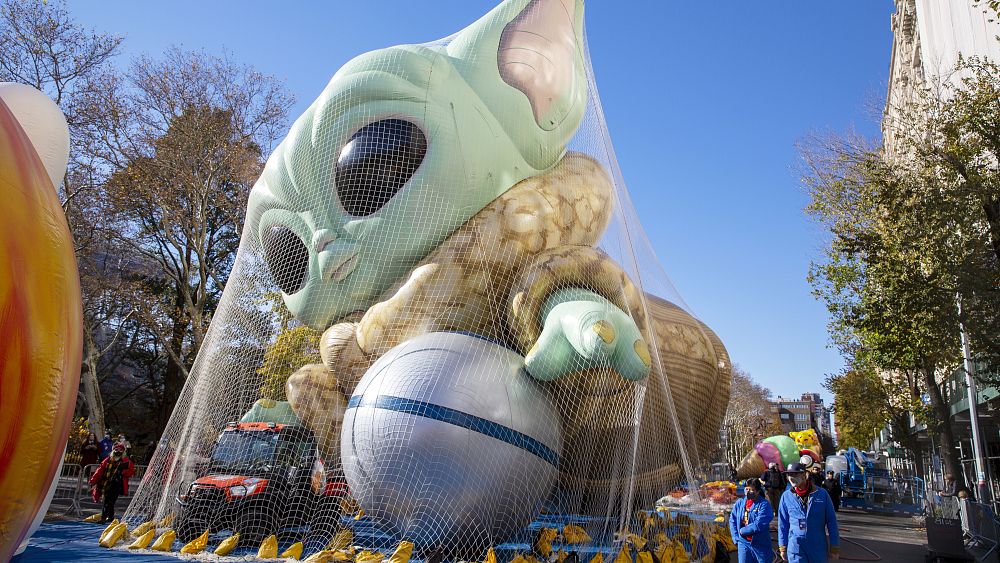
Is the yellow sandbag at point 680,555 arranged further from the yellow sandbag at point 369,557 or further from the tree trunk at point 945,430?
the tree trunk at point 945,430

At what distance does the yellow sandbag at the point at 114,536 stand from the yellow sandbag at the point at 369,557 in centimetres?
291

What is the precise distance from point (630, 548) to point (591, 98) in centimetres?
535

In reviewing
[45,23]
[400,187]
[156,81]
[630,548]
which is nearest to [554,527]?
[630,548]

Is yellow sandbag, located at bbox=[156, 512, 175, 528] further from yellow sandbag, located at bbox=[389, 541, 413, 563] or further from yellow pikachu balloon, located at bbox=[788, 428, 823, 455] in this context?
yellow pikachu balloon, located at bbox=[788, 428, 823, 455]

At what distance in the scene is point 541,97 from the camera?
8.25 m

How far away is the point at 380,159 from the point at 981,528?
9.82 m

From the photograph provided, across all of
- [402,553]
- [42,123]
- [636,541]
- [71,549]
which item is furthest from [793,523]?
[71,549]

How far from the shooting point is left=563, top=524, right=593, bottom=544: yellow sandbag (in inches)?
266

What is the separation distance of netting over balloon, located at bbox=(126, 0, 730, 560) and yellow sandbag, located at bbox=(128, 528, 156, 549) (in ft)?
1.01

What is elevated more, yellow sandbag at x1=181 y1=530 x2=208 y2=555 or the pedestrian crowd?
the pedestrian crowd

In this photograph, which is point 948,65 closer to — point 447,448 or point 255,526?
point 447,448

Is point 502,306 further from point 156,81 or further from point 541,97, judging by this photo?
point 156,81

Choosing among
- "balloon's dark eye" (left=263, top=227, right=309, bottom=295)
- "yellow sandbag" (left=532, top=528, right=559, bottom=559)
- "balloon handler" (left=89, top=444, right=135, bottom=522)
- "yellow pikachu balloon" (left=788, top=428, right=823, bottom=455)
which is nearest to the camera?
"yellow sandbag" (left=532, top=528, right=559, bottom=559)

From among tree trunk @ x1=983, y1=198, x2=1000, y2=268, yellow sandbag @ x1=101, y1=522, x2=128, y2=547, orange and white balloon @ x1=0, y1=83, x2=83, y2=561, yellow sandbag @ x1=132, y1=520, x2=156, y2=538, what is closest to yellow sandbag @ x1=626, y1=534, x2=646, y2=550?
yellow sandbag @ x1=132, y1=520, x2=156, y2=538
